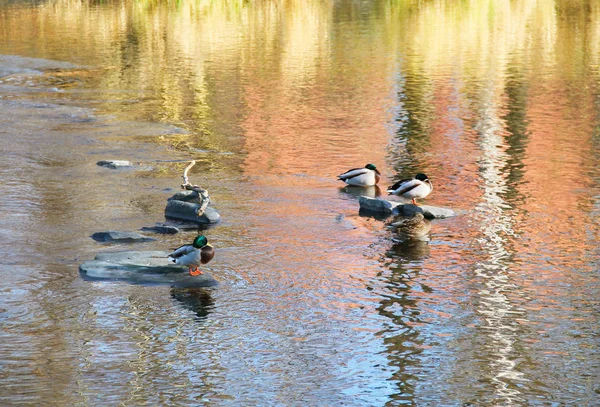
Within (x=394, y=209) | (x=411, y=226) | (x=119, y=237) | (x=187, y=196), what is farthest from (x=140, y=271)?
(x=394, y=209)

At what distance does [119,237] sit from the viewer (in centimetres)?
1142

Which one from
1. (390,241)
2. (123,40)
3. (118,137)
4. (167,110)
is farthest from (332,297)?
(123,40)

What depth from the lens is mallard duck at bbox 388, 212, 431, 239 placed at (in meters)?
12.0

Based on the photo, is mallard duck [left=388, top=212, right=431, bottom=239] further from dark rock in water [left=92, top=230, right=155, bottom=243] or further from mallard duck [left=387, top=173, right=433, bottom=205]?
dark rock in water [left=92, top=230, right=155, bottom=243]

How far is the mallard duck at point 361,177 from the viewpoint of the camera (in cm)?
1397

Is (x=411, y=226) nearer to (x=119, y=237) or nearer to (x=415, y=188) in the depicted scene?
(x=415, y=188)

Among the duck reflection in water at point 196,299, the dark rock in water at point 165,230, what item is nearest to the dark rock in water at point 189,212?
the dark rock in water at point 165,230

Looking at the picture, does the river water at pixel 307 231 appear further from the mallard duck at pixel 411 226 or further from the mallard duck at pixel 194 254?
the mallard duck at pixel 194 254

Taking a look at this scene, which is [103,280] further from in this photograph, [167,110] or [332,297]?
[167,110]

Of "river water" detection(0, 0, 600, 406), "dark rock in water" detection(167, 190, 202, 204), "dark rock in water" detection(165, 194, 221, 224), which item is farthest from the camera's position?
"dark rock in water" detection(167, 190, 202, 204)

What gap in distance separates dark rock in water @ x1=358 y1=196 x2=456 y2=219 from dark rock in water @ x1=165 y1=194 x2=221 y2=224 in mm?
1790

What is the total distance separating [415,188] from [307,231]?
1777 mm

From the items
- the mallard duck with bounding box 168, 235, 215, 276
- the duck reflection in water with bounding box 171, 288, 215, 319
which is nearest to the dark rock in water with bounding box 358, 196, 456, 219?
the mallard duck with bounding box 168, 235, 215, 276

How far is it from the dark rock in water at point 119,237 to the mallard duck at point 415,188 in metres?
3.29
